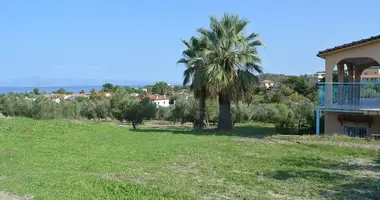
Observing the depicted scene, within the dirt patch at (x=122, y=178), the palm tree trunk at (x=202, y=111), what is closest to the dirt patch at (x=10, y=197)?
the dirt patch at (x=122, y=178)

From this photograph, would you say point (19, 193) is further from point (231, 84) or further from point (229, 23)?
point (229, 23)

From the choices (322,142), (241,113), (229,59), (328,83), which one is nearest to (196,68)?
(229,59)

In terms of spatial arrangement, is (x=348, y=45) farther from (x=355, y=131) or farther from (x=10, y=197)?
(x=10, y=197)

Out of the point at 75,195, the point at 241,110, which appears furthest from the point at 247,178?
the point at 241,110

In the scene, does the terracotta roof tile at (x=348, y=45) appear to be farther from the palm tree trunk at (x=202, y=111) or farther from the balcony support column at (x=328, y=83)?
the palm tree trunk at (x=202, y=111)

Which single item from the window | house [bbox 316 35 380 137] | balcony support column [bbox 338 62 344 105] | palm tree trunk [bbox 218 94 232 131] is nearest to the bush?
palm tree trunk [bbox 218 94 232 131]

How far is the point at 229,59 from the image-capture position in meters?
19.6

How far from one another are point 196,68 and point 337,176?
14.0 metres

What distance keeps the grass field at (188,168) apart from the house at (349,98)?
249 centimetres

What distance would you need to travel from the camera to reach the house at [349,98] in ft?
52.4

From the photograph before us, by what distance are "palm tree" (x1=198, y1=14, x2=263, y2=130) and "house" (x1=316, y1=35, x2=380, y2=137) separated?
3647 mm

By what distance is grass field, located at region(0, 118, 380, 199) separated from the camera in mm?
6863

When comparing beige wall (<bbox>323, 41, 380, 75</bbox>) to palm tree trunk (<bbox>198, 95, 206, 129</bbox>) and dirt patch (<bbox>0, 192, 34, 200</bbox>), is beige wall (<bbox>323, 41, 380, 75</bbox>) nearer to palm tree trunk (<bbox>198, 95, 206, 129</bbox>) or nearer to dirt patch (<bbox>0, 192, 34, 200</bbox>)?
palm tree trunk (<bbox>198, 95, 206, 129</bbox>)

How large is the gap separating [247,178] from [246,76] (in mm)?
12202
